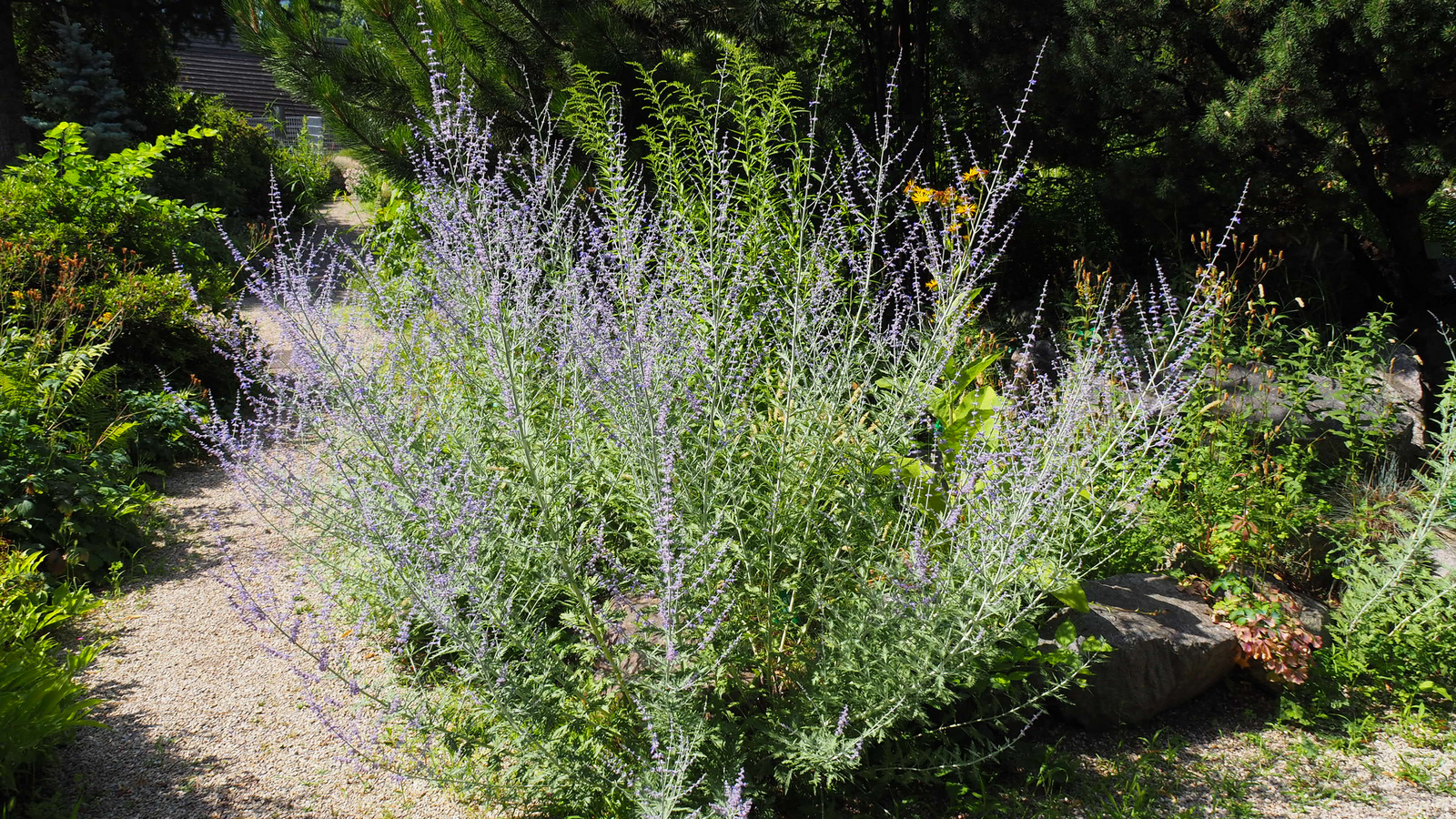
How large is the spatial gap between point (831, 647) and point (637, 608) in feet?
2.03

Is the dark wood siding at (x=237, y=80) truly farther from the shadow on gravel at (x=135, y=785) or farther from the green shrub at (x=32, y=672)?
the shadow on gravel at (x=135, y=785)

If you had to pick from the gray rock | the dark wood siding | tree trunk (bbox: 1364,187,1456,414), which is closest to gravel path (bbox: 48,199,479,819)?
the gray rock

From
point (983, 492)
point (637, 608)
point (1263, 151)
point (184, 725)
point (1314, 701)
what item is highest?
point (1263, 151)

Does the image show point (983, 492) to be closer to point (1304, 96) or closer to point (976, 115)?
point (1304, 96)

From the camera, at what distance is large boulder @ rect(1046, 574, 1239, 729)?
329 centimetres

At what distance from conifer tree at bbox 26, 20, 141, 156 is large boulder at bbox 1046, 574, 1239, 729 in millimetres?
13779

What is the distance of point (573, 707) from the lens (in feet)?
7.96

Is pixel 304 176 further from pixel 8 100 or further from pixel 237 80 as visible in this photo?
pixel 237 80

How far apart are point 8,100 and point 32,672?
10.9 m

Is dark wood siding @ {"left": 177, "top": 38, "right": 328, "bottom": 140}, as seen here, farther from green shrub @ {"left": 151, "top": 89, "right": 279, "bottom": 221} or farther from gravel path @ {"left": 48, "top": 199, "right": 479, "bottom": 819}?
gravel path @ {"left": 48, "top": 199, "right": 479, "bottom": 819}

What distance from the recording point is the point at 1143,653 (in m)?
3.35

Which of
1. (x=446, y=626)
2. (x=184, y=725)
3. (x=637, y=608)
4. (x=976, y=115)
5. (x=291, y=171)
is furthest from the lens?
(x=291, y=171)

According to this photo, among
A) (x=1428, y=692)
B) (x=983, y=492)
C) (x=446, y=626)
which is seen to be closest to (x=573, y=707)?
(x=446, y=626)

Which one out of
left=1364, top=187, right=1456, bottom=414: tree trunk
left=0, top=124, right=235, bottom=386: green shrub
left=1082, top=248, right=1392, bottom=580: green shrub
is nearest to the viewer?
left=1082, top=248, right=1392, bottom=580: green shrub
